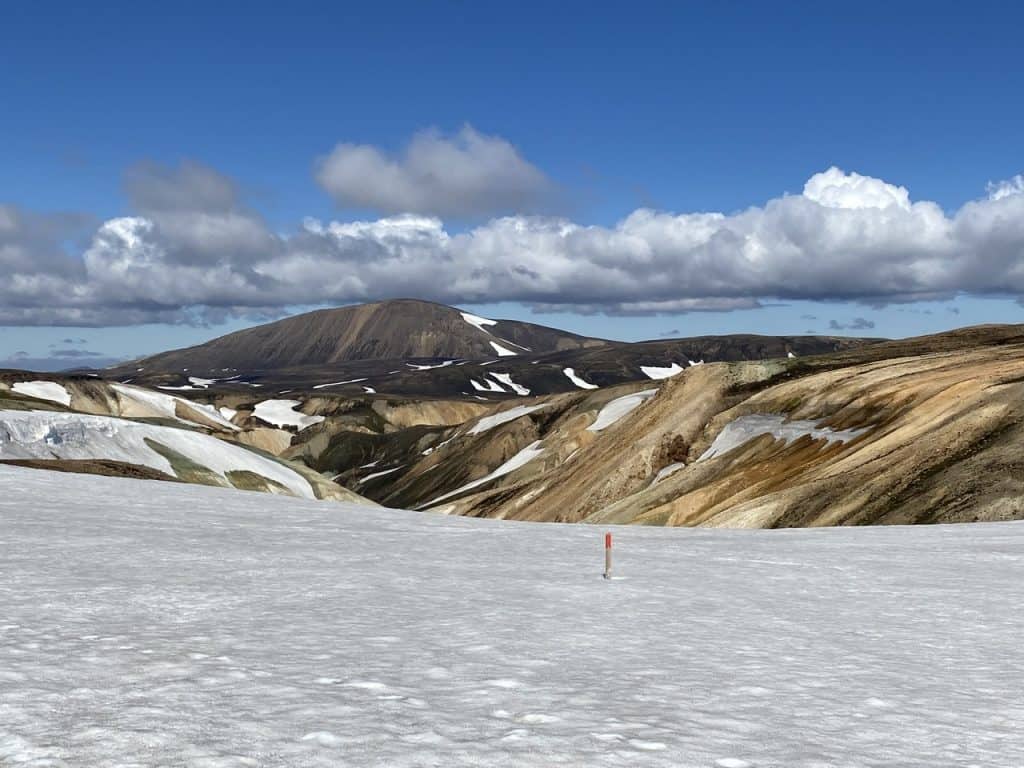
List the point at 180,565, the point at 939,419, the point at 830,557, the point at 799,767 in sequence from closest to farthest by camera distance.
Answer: the point at 799,767 → the point at 180,565 → the point at 830,557 → the point at 939,419

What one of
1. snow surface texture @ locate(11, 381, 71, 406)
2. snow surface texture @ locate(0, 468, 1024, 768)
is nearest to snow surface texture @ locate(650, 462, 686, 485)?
snow surface texture @ locate(0, 468, 1024, 768)

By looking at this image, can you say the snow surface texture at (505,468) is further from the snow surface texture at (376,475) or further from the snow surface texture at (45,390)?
the snow surface texture at (45,390)

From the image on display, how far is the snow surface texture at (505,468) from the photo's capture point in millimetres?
109250

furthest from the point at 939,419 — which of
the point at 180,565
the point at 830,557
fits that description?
the point at 180,565

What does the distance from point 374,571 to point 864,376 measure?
48134 mm

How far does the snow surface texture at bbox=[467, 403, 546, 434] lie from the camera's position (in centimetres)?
14325

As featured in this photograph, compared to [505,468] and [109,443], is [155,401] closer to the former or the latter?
[505,468]

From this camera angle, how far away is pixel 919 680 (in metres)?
9.72

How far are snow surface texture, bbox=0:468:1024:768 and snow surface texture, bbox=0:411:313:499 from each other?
121ft

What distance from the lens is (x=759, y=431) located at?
58.9 meters

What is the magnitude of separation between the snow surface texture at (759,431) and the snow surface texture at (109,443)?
2828 cm

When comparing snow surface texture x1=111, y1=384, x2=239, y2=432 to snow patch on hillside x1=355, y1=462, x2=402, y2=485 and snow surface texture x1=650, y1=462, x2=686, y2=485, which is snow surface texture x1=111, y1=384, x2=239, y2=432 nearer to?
snow patch on hillside x1=355, y1=462, x2=402, y2=485

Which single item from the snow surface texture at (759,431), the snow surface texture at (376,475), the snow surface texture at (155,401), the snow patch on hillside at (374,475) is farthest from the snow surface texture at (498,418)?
the snow surface texture at (759,431)

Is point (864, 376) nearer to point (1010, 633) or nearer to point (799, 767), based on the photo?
point (1010, 633)
